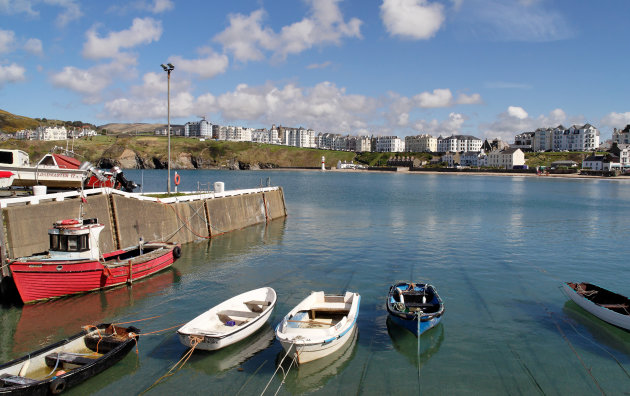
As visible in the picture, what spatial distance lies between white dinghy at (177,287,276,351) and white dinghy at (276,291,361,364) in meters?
1.46

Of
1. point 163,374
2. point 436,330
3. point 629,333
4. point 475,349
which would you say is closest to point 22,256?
point 163,374

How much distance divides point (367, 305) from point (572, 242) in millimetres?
28560

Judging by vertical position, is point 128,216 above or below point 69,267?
above

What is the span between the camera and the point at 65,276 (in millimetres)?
19734

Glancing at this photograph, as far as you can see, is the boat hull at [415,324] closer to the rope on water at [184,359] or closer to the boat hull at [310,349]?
the boat hull at [310,349]

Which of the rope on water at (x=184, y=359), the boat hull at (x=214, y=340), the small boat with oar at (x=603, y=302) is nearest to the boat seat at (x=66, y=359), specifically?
the rope on water at (x=184, y=359)

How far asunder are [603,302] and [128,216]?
27896 mm

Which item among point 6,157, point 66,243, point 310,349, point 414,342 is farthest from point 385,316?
point 6,157

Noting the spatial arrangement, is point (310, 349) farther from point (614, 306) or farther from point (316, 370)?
point (614, 306)

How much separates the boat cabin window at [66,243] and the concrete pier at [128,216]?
2271 millimetres

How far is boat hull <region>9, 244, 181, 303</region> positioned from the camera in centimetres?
1877

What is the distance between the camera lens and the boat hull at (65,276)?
18766mm

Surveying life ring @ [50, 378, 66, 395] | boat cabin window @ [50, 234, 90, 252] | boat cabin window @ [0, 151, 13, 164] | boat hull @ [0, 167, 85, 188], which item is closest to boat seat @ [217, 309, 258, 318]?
life ring @ [50, 378, 66, 395]

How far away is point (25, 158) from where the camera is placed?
34.2 m
